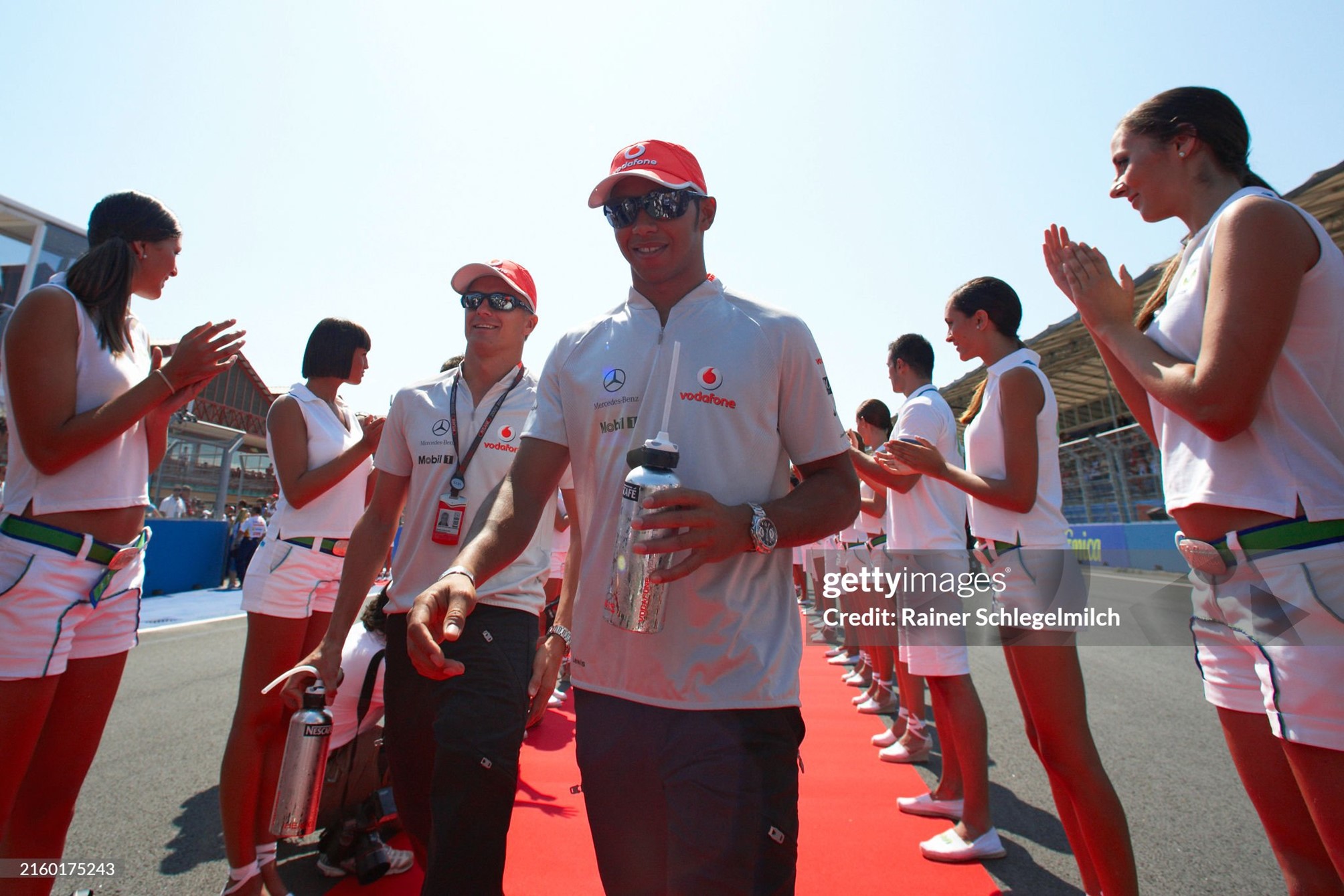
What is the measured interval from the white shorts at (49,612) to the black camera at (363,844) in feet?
4.09

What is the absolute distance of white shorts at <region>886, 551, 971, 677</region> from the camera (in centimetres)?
330

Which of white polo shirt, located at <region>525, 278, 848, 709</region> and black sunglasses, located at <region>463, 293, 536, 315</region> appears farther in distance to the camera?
black sunglasses, located at <region>463, 293, 536, 315</region>

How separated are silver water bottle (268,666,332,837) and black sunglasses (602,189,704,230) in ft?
5.81

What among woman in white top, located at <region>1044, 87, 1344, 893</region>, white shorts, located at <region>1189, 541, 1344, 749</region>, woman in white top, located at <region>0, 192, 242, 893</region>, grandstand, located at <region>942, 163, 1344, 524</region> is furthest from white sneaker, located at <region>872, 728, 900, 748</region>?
grandstand, located at <region>942, 163, 1344, 524</region>

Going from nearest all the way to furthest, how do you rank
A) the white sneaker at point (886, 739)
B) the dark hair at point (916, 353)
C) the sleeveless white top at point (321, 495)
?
the sleeveless white top at point (321, 495) → the dark hair at point (916, 353) → the white sneaker at point (886, 739)

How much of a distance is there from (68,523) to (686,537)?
2.01 metres

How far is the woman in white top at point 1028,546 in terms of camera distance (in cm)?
218

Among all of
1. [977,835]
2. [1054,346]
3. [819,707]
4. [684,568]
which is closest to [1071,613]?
[977,835]

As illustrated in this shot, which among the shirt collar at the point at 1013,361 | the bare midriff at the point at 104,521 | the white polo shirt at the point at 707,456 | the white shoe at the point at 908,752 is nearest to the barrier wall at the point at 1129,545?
the white shoe at the point at 908,752

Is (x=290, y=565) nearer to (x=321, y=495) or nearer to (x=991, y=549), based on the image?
(x=321, y=495)

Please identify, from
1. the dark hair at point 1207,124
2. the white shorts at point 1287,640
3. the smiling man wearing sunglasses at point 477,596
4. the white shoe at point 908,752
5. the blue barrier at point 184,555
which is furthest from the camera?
the blue barrier at point 184,555

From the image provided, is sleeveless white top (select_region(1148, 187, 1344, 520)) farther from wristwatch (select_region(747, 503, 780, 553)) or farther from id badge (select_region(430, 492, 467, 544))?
id badge (select_region(430, 492, 467, 544))

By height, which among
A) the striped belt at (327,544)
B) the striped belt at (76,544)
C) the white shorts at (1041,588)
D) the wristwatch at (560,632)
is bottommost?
the wristwatch at (560,632)

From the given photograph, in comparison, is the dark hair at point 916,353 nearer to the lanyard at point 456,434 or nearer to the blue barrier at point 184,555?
the lanyard at point 456,434
